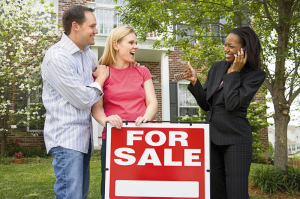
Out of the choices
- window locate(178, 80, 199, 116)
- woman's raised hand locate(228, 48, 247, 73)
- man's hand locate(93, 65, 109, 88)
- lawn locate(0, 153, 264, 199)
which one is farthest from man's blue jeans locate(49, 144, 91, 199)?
window locate(178, 80, 199, 116)

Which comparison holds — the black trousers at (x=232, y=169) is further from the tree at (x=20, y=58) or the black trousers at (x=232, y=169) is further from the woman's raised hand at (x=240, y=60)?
the tree at (x=20, y=58)

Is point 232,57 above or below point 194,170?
above

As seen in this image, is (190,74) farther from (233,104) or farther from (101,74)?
(101,74)

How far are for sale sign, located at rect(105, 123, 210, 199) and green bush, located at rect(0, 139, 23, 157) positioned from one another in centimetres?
877

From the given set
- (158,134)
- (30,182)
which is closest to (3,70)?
(30,182)

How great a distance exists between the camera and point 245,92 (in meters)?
2.08

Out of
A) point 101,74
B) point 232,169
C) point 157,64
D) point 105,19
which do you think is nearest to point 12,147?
point 105,19

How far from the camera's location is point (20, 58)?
9.23m

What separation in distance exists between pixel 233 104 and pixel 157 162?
73 cm

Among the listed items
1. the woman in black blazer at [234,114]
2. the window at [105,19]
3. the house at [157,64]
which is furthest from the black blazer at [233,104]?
the window at [105,19]

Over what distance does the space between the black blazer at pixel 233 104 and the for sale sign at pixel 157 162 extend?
30cm

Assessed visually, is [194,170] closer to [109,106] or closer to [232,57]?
[109,106]

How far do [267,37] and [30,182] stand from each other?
589 cm

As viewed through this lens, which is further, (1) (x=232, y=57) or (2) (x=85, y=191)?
(1) (x=232, y=57)
